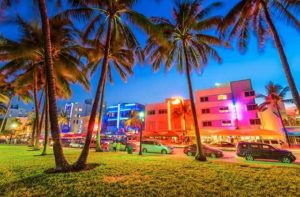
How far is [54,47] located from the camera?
16.5 m

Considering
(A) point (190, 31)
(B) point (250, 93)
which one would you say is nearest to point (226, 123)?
(B) point (250, 93)

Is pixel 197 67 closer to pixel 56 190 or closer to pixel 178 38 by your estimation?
pixel 178 38

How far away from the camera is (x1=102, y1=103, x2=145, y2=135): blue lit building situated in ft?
296

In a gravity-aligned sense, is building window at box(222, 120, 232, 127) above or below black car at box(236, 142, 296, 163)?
above

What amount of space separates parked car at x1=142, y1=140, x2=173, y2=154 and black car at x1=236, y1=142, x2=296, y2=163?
338 inches

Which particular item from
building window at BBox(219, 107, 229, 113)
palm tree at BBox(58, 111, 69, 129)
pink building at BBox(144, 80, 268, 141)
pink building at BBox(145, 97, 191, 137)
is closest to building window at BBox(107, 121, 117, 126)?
palm tree at BBox(58, 111, 69, 129)

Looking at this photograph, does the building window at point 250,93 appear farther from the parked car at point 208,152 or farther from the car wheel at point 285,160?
the car wheel at point 285,160

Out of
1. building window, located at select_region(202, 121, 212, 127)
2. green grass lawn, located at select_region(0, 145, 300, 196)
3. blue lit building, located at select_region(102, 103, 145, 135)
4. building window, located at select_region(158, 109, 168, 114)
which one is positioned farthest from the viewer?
blue lit building, located at select_region(102, 103, 145, 135)

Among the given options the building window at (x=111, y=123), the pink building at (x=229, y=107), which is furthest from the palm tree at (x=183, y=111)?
the building window at (x=111, y=123)

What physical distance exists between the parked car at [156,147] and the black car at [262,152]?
8.59 meters

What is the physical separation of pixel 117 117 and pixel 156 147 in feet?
237

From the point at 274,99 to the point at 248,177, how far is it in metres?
32.8

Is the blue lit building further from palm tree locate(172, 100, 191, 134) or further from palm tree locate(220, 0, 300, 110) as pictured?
palm tree locate(220, 0, 300, 110)

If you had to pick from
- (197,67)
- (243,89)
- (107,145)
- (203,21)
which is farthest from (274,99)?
(107,145)
